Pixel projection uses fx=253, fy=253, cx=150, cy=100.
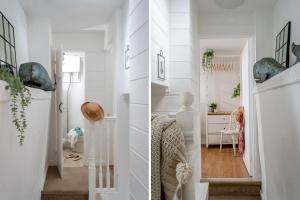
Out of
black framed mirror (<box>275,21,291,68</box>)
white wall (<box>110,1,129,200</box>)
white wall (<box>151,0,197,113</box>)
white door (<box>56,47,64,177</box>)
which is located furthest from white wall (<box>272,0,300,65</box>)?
white door (<box>56,47,64,177</box>)

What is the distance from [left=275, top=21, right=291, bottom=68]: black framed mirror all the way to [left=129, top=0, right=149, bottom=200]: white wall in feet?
0.70

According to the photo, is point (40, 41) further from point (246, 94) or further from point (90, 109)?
point (246, 94)

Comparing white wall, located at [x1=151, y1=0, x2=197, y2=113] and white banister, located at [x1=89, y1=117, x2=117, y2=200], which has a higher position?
white wall, located at [x1=151, y1=0, x2=197, y2=113]

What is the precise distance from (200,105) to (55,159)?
28 centimetres

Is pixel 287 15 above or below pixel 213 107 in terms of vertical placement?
above

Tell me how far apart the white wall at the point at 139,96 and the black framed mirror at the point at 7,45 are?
Result: 22 centimetres

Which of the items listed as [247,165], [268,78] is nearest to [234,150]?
[247,165]

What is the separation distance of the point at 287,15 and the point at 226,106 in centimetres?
17

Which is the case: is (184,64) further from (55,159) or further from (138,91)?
(55,159)

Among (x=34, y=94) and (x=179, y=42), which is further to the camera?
(x=34, y=94)

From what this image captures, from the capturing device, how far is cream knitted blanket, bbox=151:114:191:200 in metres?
0.42

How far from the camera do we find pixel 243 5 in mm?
414

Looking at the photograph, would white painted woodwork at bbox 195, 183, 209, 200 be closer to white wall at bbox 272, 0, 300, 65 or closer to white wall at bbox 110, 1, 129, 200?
white wall at bbox 110, 1, 129, 200

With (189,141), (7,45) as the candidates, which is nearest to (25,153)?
(7,45)
